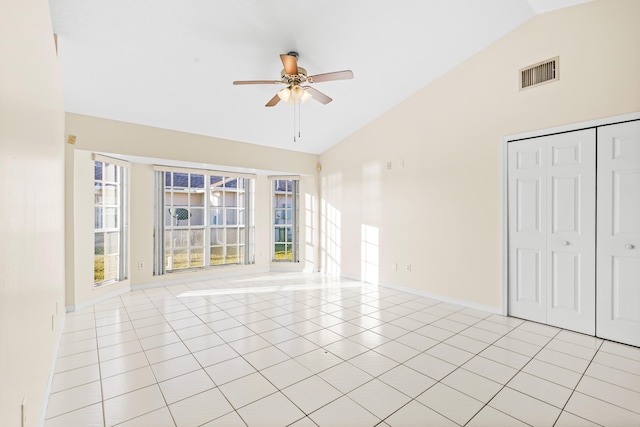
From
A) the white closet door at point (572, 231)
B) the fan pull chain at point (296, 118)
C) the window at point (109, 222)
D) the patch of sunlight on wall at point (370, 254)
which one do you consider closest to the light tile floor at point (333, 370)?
the white closet door at point (572, 231)

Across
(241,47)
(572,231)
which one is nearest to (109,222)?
(241,47)

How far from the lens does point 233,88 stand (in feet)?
13.9

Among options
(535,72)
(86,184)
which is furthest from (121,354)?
(535,72)

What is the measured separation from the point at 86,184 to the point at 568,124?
20.7ft

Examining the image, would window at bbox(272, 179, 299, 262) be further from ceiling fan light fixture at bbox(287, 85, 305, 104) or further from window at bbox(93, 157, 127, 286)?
ceiling fan light fixture at bbox(287, 85, 305, 104)

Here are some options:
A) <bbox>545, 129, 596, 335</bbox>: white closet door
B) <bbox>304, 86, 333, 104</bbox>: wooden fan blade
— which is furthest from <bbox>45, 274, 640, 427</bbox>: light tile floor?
<bbox>304, 86, 333, 104</bbox>: wooden fan blade

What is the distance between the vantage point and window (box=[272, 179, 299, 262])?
717cm

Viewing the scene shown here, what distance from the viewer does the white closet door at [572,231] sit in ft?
10.8

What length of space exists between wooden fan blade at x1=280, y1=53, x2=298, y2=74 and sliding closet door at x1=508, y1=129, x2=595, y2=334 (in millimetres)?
2874

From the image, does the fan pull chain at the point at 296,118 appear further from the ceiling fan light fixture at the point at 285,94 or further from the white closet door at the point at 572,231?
the white closet door at the point at 572,231

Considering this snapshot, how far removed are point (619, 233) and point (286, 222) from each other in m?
5.64

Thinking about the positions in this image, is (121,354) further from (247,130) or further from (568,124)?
(568,124)

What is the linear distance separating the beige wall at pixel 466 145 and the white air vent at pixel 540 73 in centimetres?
7

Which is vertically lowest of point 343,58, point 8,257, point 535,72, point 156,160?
point 8,257
